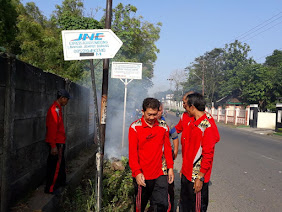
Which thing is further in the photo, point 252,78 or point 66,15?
point 252,78

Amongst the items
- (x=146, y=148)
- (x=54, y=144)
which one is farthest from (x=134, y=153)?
(x=54, y=144)

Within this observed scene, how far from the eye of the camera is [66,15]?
14047mm

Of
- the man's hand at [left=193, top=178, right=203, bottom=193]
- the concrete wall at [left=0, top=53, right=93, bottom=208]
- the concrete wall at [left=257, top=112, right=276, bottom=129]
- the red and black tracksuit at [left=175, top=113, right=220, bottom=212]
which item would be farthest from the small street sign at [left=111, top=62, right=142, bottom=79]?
the concrete wall at [left=257, top=112, right=276, bottom=129]

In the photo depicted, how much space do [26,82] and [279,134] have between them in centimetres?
2123

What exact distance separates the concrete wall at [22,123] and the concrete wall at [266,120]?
26.1 meters

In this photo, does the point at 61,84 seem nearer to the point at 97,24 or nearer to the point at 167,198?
the point at 167,198

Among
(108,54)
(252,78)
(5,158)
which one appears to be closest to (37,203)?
(5,158)

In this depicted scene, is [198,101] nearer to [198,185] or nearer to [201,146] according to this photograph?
[201,146]

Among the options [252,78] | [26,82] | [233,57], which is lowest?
[26,82]

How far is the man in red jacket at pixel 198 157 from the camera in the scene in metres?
3.06

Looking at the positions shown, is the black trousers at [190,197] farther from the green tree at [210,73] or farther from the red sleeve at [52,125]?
the green tree at [210,73]

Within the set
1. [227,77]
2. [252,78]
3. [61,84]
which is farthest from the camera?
[227,77]

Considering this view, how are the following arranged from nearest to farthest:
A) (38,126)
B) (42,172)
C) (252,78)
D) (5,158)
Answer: (5,158) < (38,126) < (42,172) < (252,78)

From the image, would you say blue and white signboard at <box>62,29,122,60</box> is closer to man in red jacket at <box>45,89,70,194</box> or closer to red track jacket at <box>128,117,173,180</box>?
red track jacket at <box>128,117,173,180</box>
